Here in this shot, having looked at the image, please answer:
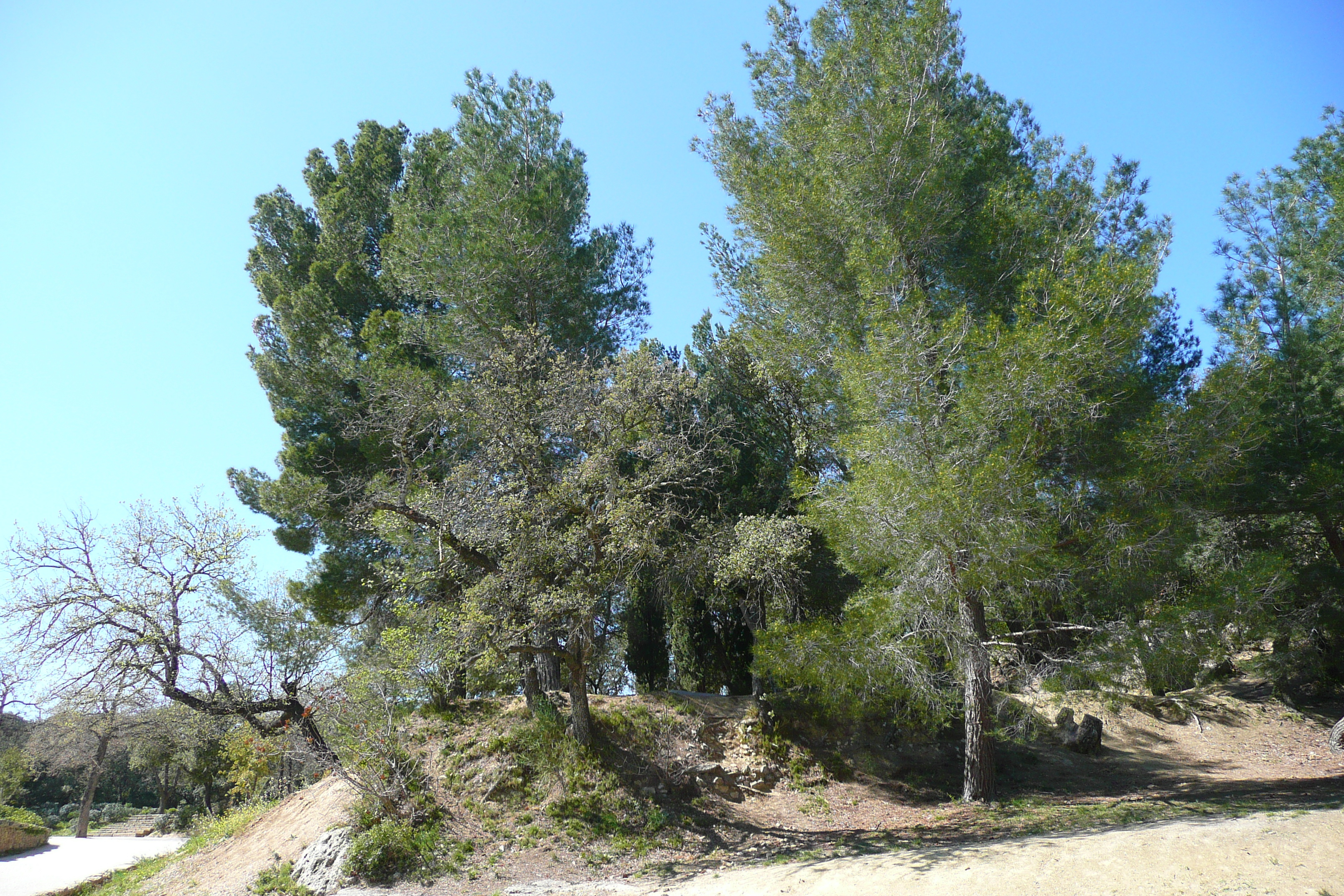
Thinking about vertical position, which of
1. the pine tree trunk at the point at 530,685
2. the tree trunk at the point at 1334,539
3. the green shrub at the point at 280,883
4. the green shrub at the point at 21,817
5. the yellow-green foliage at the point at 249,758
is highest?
the tree trunk at the point at 1334,539

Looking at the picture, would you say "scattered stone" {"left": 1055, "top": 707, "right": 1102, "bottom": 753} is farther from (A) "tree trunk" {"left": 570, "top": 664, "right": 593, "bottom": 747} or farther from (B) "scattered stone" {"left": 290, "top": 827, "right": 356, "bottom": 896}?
(B) "scattered stone" {"left": 290, "top": 827, "right": 356, "bottom": 896}

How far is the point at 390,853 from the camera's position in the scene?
9.08 m

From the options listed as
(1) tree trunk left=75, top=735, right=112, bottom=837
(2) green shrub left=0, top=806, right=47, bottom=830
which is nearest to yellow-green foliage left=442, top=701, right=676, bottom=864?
(2) green shrub left=0, top=806, right=47, bottom=830

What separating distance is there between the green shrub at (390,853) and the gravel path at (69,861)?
7.01 metres

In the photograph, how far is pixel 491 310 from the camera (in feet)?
44.9

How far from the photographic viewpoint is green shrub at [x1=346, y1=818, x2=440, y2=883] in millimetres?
8891

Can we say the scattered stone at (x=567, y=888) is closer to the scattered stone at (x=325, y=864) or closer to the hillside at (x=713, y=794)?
the hillside at (x=713, y=794)

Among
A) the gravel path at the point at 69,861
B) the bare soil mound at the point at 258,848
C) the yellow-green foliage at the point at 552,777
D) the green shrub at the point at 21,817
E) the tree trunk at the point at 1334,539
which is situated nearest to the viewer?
the bare soil mound at the point at 258,848

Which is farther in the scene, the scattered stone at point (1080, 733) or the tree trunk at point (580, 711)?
the scattered stone at point (1080, 733)

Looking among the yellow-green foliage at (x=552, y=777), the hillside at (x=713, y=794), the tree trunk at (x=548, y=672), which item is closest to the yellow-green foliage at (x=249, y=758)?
the hillside at (x=713, y=794)

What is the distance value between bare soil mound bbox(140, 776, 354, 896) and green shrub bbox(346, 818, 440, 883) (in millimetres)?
814

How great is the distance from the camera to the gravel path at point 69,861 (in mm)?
12328

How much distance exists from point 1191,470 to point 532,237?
38.2ft

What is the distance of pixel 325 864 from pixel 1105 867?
359 inches
